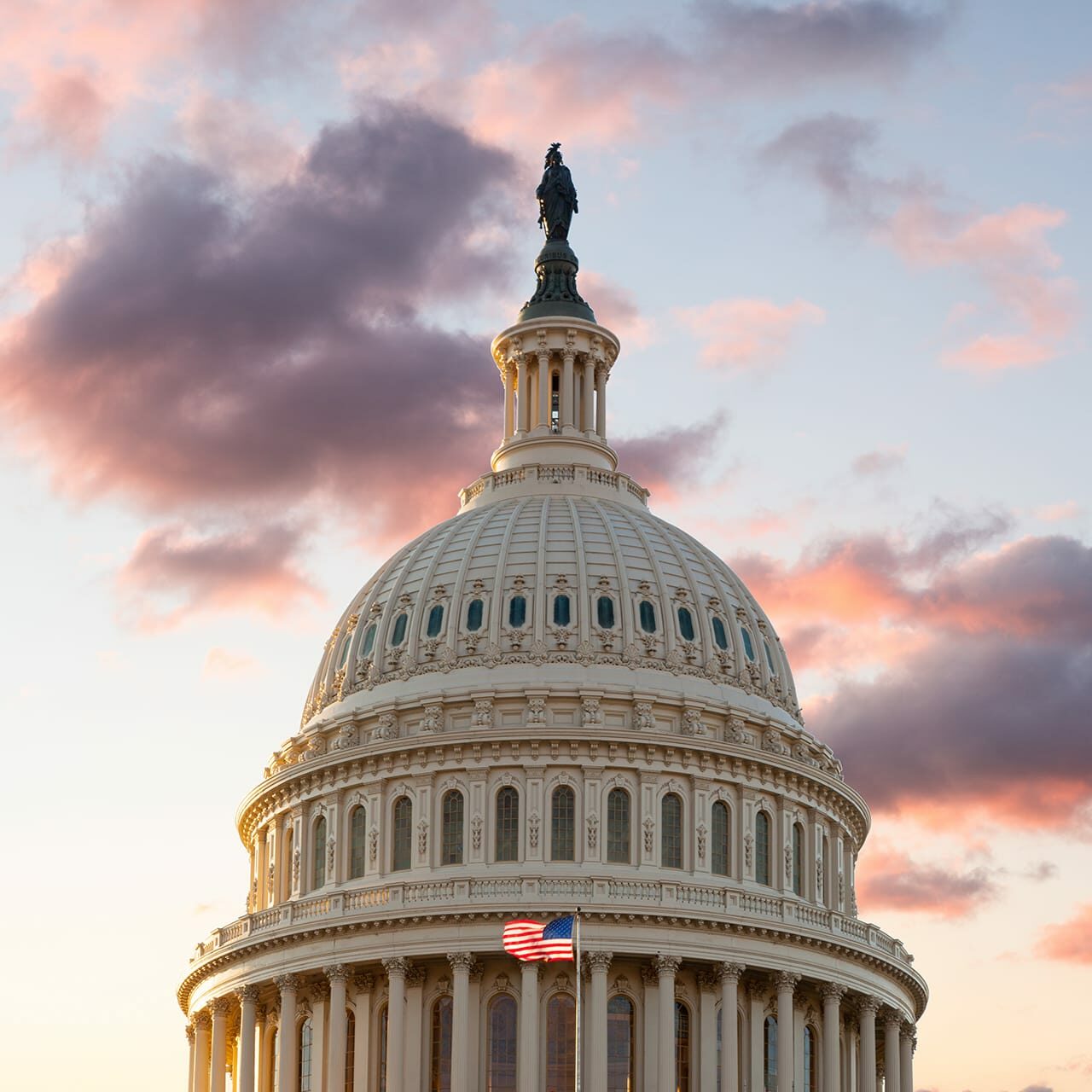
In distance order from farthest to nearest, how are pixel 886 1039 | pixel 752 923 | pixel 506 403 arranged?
1. pixel 506 403
2. pixel 886 1039
3. pixel 752 923

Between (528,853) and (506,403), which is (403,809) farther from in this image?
(506,403)

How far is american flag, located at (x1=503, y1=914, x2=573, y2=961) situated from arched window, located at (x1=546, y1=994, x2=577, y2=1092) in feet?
37.9

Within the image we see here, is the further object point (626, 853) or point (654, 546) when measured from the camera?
point (654, 546)

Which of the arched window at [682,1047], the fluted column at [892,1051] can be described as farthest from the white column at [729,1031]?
the fluted column at [892,1051]

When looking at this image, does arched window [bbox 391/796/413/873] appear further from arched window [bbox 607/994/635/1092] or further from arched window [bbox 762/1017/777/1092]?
arched window [bbox 762/1017/777/1092]

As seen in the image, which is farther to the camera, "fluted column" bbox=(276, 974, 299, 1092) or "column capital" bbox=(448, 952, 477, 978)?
"fluted column" bbox=(276, 974, 299, 1092)

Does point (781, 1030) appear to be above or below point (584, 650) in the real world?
below

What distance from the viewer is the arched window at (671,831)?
352 ft

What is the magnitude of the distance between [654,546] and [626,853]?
617 inches

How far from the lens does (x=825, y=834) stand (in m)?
114

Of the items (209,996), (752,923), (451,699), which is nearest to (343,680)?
(451,699)

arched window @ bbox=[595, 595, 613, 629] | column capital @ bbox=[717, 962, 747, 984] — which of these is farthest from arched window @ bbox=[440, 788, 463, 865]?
Result: column capital @ bbox=[717, 962, 747, 984]

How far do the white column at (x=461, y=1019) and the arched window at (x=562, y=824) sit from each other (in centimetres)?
680

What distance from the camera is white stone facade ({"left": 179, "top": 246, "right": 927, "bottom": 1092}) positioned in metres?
102
